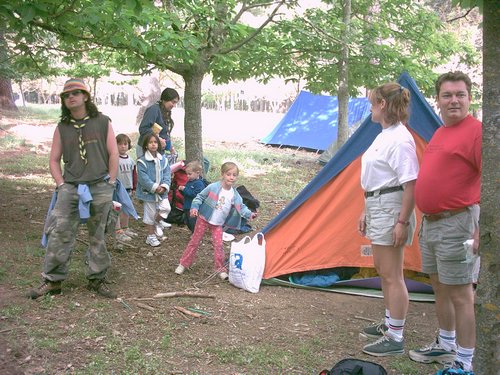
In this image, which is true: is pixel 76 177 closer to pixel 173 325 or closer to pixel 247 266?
pixel 173 325

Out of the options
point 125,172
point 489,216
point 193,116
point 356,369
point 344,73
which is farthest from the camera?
point 344,73

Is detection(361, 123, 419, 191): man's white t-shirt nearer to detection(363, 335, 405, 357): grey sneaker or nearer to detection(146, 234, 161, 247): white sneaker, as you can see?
detection(363, 335, 405, 357): grey sneaker

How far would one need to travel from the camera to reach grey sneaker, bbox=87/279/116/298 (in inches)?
Result: 176

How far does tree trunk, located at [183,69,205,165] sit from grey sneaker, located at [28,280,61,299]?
12.3 ft

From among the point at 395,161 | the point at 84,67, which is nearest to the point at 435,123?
the point at 395,161

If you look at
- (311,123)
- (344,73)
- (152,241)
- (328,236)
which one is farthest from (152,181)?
(311,123)

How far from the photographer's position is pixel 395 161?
3494mm

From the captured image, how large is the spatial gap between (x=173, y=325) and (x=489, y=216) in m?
2.43

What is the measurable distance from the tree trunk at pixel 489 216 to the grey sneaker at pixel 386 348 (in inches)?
46.9

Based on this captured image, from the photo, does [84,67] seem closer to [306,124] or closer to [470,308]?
[306,124]

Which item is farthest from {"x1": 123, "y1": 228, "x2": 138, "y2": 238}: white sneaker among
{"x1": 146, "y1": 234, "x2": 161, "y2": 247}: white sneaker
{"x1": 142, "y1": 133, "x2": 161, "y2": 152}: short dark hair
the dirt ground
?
{"x1": 142, "y1": 133, "x2": 161, "y2": 152}: short dark hair

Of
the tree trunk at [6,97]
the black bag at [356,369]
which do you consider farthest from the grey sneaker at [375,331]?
the tree trunk at [6,97]

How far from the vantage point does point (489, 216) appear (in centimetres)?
247

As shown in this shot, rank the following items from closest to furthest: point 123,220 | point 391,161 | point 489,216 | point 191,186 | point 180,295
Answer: point 489,216 → point 391,161 → point 180,295 → point 191,186 → point 123,220
